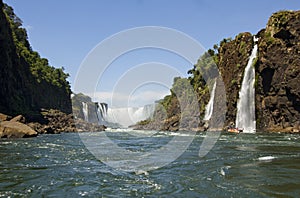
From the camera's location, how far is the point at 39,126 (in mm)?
42406

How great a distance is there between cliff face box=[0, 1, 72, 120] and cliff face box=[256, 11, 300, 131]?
34085 mm

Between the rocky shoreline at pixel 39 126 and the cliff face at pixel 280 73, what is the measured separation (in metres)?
30.1

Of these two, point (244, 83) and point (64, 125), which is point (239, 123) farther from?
point (64, 125)

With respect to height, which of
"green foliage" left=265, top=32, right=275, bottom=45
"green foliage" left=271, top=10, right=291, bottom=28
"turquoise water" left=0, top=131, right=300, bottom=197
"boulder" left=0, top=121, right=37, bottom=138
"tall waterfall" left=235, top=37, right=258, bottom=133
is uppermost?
"green foliage" left=271, top=10, right=291, bottom=28

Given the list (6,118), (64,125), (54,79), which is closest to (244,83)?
(64,125)

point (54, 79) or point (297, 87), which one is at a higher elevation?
point (54, 79)

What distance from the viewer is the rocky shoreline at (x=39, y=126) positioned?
27.1 m

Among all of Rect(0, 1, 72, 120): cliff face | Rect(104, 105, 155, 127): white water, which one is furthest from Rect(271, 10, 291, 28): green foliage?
Rect(104, 105, 155, 127): white water

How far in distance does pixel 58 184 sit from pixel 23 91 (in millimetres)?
48184

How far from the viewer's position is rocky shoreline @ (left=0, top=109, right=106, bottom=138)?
27.1 m

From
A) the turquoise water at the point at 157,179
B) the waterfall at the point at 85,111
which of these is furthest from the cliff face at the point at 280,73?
the waterfall at the point at 85,111

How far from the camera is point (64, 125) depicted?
170 feet

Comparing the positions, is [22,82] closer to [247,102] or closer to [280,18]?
[247,102]

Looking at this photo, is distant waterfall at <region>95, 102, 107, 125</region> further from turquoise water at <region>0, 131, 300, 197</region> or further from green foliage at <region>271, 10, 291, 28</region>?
turquoise water at <region>0, 131, 300, 197</region>
